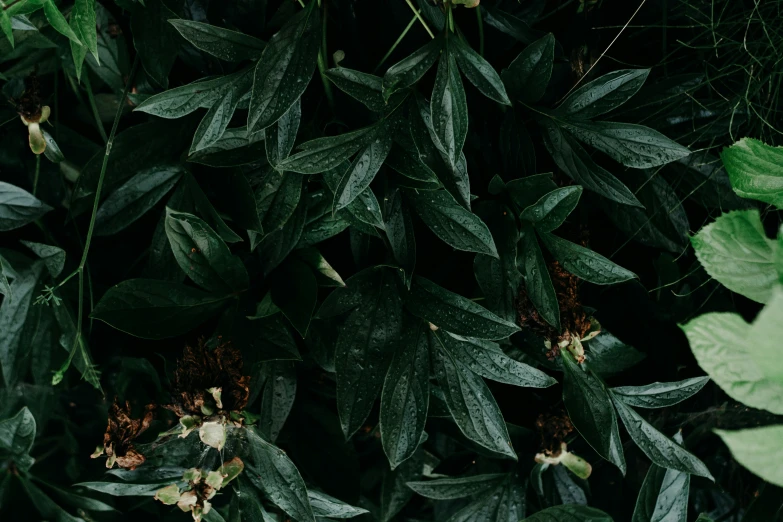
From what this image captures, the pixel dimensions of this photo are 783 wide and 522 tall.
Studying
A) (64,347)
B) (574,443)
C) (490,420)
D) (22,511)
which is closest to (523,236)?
(490,420)

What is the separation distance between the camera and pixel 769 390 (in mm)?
217

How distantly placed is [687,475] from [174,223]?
0.54m

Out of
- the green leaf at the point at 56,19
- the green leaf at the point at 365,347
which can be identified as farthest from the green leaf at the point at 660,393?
the green leaf at the point at 56,19

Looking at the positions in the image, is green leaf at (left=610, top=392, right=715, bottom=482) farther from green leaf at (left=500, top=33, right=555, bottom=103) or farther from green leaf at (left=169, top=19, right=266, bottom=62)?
green leaf at (left=169, top=19, right=266, bottom=62)

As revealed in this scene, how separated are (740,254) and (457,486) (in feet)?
1.51

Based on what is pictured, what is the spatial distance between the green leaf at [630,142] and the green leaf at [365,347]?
230 millimetres

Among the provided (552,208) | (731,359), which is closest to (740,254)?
(731,359)

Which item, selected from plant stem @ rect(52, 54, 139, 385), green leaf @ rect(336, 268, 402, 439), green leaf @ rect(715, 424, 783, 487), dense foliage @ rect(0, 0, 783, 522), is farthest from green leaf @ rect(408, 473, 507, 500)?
green leaf @ rect(715, 424, 783, 487)

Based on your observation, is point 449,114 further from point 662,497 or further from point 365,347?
point 662,497

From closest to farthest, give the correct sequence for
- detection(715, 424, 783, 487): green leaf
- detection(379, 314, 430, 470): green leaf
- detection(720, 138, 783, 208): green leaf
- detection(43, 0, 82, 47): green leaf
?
detection(715, 424, 783, 487): green leaf, detection(720, 138, 783, 208): green leaf, detection(43, 0, 82, 47): green leaf, detection(379, 314, 430, 470): green leaf

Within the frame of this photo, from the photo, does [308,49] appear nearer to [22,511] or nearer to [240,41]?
[240,41]

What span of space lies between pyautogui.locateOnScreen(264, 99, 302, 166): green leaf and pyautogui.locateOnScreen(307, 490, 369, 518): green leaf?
32 centimetres

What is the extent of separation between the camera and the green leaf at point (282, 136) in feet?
1.71

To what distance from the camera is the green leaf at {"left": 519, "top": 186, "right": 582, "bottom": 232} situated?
1.65ft
